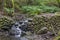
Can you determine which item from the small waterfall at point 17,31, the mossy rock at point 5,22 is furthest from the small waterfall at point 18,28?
the mossy rock at point 5,22

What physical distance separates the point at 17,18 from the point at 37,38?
4185mm

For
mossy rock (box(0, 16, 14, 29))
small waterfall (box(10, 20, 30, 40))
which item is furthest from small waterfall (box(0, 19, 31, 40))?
mossy rock (box(0, 16, 14, 29))

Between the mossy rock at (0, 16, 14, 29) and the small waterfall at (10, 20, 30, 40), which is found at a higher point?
the mossy rock at (0, 16, 14, 29)

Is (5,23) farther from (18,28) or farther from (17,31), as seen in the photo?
(17,31)

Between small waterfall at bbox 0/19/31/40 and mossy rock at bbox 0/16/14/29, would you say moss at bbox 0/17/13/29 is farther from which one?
small waterfall at bbox 0/19/31/40

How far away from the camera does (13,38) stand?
32.1 ft


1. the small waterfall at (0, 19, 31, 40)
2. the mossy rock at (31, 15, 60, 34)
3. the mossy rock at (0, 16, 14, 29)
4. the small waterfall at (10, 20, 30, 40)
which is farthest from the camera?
the mossy rock at (0, 16, 14, 29)

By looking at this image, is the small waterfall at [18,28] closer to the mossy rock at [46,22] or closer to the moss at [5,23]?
the moss at [5,23]

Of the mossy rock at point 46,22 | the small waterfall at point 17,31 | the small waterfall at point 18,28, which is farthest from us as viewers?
the small waterfall at point 18,28

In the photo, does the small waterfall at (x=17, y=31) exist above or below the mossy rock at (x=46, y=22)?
below

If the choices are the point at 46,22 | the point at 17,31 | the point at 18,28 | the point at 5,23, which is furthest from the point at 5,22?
the point at 46,22

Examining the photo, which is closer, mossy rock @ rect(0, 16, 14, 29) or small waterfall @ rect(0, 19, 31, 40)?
small waterfall @ rect(0, 19, 31, 40)

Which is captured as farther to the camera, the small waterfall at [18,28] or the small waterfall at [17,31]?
the small waterfall at [18,28]

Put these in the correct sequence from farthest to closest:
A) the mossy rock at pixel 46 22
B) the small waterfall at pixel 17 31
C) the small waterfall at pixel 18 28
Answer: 1. the small waterfall at pixel 18 28
2. the mossy rock at pixel 46 22
3. the small waterfall at pixel 17 31
